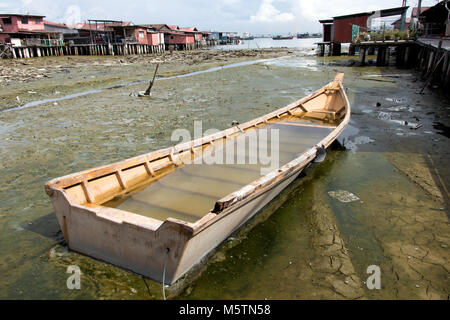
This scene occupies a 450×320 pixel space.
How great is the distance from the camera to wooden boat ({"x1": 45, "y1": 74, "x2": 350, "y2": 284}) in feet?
11.8

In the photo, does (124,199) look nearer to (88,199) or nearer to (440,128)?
(88,199)

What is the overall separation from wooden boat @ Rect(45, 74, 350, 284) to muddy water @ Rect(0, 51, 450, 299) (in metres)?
0.30

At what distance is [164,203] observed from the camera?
16.7 feet

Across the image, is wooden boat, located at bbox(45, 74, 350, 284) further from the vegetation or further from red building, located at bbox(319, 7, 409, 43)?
red building, located at bbox(319, 7, 409, 43)

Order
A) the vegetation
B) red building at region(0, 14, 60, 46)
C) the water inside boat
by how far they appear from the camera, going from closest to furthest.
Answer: the water inside boat, the vegetation, red building at region(0, 14, 60, 46)

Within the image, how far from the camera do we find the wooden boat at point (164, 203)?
3588 mm

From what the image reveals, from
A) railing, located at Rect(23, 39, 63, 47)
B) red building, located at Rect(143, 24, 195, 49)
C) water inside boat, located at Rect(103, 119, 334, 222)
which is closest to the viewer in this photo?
water inside boat, located at Rect(103, 119, 334, 222)

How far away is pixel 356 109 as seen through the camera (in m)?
12.8

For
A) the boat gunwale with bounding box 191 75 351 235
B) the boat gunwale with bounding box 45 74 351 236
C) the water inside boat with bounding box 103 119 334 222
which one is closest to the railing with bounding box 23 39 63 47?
the water inside boat with bounding box 103 119 334 222

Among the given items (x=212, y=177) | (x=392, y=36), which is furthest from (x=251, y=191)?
(x=392, y=36)

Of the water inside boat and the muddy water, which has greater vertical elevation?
the water inside boat

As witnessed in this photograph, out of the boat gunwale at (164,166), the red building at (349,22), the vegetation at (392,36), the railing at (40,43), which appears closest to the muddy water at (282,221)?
the boat gunwale at (164,166)

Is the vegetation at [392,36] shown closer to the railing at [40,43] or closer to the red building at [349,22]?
the red building at [349,22]
